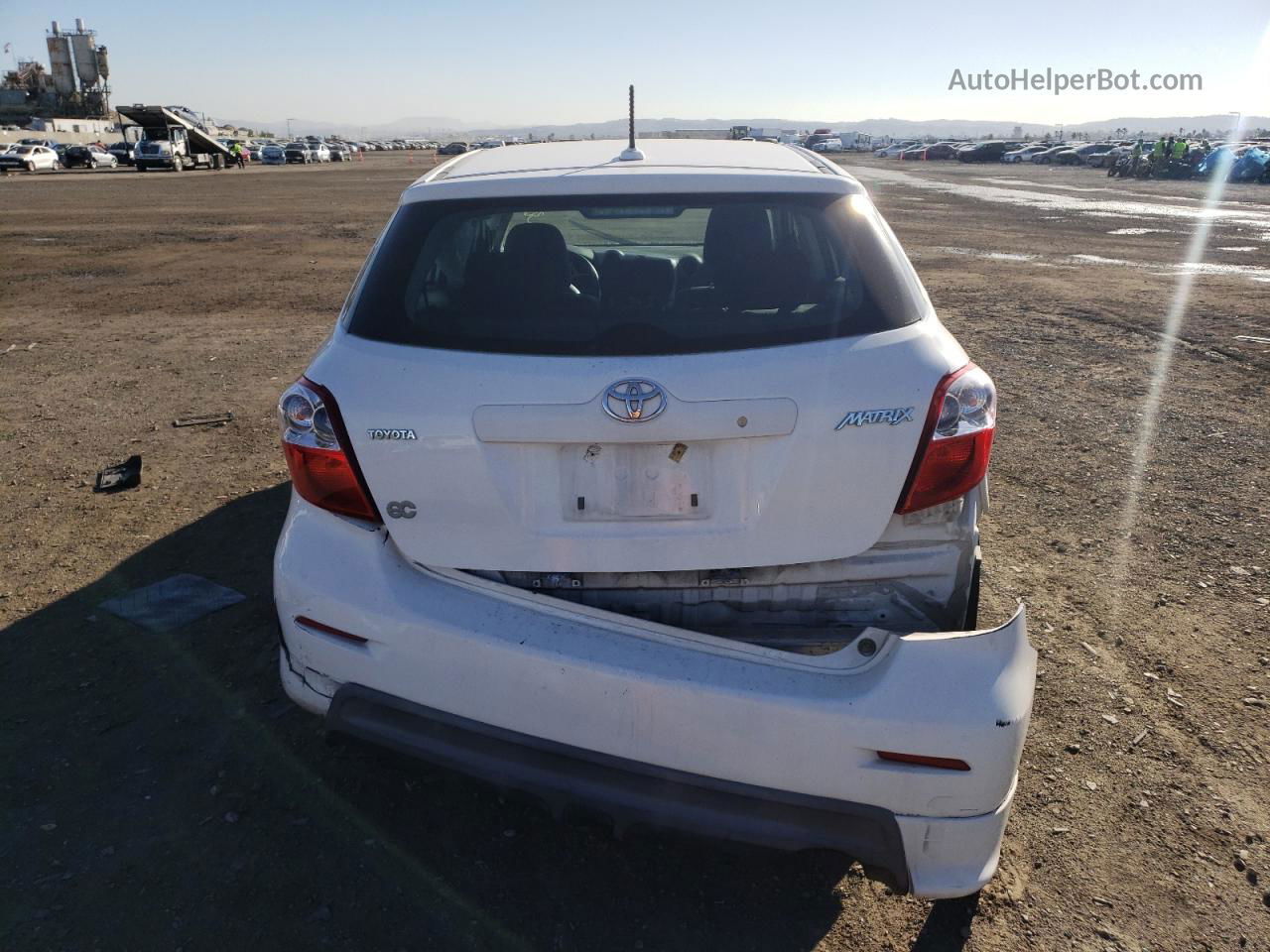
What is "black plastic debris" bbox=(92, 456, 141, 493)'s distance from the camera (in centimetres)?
520

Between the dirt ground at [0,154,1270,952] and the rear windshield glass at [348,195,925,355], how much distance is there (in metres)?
1.20

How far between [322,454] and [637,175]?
1.16 metres

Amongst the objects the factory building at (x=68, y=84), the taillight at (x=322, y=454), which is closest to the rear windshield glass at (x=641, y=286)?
the taillight at (x=322, y=454)

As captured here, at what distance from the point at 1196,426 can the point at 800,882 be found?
17.1ft

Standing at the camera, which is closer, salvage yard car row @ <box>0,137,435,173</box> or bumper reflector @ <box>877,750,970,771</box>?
bumper reflector @ <box>877,750,970,771</box>

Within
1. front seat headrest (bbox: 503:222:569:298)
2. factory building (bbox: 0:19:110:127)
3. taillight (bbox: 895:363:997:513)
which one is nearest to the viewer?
taillight (bbox: 895:363:997:513)

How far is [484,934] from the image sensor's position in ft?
7.64

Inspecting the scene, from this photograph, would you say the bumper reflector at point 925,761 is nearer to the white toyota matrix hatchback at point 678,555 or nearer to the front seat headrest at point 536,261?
the white toyota matrix hatchback at point 678,555

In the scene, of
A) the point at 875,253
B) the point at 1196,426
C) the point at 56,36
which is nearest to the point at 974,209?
the point at 1196,426

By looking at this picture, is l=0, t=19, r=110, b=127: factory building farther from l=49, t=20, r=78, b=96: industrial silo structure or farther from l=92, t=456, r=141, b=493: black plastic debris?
l=92, t=456, r=141, b=493: black plastic debris

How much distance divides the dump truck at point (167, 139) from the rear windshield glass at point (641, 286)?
53.7m

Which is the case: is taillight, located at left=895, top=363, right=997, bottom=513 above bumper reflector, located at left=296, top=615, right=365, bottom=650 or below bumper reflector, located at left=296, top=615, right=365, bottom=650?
above

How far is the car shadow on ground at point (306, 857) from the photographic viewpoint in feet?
7.68

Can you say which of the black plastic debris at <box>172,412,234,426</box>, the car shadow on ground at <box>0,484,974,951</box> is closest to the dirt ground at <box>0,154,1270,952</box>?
the car shadow on ground at <box>0,484,974,951</box>
